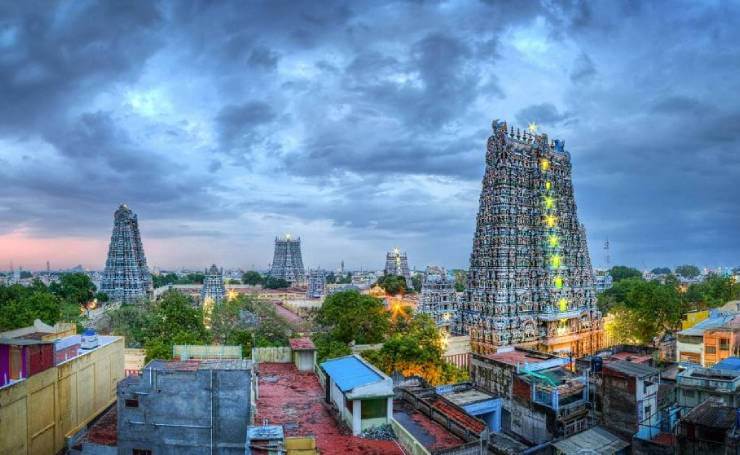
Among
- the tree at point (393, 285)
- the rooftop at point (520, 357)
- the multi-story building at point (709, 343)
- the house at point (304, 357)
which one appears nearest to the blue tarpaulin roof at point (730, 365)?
the multi-story building at point (709, 343)

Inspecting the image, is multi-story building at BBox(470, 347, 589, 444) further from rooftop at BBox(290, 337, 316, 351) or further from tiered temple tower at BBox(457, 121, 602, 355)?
tiered temple tower at BBox(457, 121, 602, 355)

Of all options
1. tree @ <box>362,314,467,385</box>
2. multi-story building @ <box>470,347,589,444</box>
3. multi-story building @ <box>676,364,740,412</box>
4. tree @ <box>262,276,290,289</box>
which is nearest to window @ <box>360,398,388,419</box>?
multi-story building @ <box>470,347,589,444</box>

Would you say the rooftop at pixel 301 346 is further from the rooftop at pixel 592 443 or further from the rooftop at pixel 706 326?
the rooftop at pixel 706 326

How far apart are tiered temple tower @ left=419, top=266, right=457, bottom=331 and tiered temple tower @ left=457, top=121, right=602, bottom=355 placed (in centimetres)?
317

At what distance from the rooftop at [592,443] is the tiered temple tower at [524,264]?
23.8 metres

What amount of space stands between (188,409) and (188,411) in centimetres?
7

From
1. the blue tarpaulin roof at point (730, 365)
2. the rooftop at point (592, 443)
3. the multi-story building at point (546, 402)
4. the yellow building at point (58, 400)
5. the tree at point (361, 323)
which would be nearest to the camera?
the yellow building at point (58, 400)

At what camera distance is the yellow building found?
18484 mm

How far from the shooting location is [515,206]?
51.8 m

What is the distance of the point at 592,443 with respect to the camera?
22.4m

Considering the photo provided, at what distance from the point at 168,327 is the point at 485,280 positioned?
1164 inches

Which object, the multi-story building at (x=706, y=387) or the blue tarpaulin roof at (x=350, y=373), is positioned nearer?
the blue tarpaulin roof at (x=350, y=373)

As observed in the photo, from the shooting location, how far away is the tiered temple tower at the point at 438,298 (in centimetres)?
5550

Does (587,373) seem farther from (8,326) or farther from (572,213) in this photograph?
(8,326)
